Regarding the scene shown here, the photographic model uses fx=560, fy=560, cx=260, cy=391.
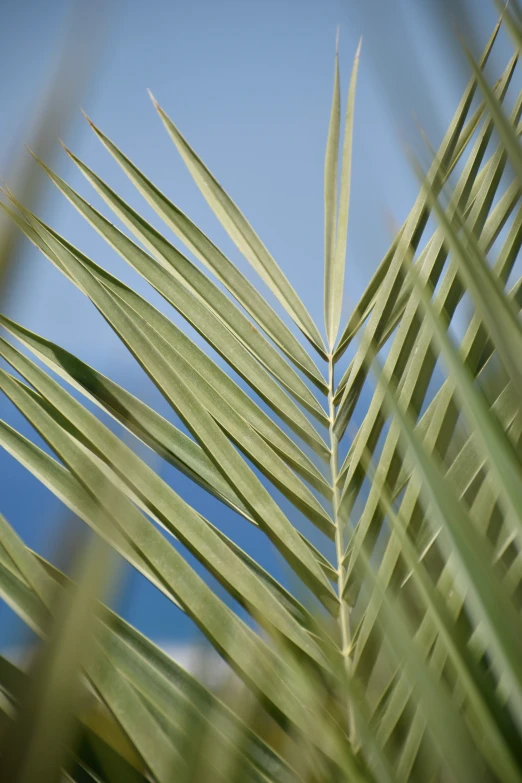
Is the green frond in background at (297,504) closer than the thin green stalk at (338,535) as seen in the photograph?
Yes

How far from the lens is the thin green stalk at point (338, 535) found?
442 millimetres

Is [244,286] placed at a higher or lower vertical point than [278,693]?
higher

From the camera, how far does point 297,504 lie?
1.67 ft

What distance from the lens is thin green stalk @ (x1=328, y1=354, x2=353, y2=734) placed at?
1.45 feet

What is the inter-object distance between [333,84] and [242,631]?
757mm

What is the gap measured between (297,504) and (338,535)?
0.16 ft

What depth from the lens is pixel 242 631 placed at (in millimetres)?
349

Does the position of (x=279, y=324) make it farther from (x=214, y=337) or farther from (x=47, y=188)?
(x=47, y=188)

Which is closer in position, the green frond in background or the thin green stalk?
the green frond in background

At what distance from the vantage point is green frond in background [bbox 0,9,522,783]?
177mm

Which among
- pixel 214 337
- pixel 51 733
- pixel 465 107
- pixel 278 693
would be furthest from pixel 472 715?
pixel 465 107

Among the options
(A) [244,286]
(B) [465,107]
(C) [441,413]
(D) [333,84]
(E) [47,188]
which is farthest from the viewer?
(D) [333,84]

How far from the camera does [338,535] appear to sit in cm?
52

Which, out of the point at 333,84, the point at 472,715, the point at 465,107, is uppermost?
the point at 333,84
